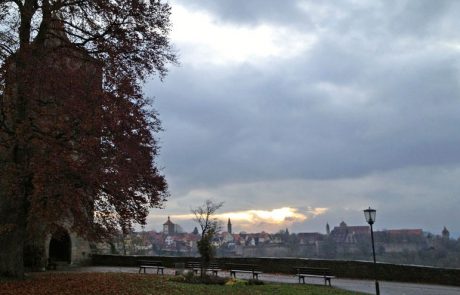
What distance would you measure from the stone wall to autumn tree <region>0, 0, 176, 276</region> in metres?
10.1

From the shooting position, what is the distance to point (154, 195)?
16250mm

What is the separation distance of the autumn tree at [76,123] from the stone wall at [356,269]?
10059 millimetres

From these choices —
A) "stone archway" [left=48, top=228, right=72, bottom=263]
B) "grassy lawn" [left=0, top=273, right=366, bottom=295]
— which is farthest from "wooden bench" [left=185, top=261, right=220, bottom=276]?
"stone archway" [left=48, top=228, right=72, bottom=263]

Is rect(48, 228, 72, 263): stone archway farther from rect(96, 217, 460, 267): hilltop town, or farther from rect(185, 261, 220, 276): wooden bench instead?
rect(96, 217, 460, 267): hilltop town

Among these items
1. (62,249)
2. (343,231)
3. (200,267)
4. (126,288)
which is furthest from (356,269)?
(343,231)

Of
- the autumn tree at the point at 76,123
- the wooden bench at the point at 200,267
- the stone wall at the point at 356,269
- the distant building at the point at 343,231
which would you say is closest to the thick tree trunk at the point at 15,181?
the autumn tree at the point at 76,123

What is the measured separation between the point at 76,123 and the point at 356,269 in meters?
14.9

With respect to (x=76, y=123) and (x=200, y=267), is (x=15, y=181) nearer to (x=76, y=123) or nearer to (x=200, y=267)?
(x=76, y=123)

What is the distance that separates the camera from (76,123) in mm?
13648

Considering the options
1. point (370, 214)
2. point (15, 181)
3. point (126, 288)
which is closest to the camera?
point (15, 181)

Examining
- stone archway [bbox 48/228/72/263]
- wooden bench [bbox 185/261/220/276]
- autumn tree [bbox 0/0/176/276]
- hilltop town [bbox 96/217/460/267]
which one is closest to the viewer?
autumn tree [bbox 0/0/176/276]

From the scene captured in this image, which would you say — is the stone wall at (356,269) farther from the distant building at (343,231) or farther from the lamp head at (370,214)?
the distant building at (343,231)

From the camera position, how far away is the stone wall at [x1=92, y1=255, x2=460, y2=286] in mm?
18141

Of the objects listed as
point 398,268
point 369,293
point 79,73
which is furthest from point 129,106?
point 398,268
